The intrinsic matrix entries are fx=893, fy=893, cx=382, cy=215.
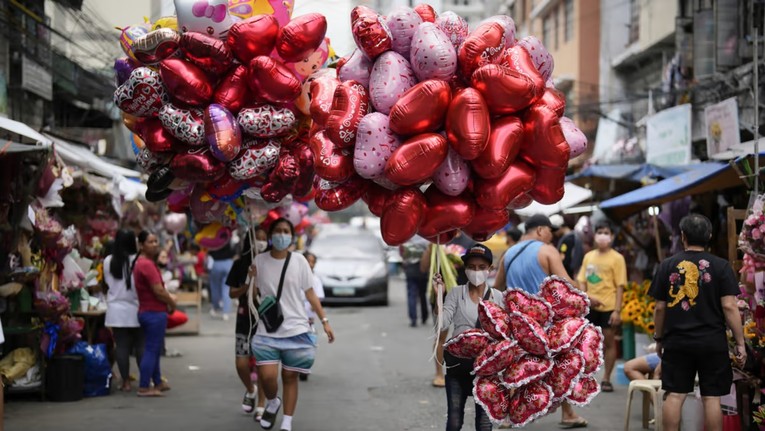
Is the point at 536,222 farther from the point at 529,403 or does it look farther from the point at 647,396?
the point at 529,403

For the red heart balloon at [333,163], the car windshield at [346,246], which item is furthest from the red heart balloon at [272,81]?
the car windshield at [346,246]

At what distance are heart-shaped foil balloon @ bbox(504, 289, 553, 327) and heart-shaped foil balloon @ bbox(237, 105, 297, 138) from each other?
83.1 inches

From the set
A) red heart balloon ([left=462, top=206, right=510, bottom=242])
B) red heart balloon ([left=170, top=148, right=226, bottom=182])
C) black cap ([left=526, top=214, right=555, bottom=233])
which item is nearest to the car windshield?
black cap ([left=526, top=214, right=555, bottom=233])

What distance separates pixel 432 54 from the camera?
202 inches

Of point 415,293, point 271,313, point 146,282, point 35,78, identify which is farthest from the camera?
point 415,293

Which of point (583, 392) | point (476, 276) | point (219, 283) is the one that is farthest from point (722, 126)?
point (219, 283)

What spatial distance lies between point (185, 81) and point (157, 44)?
1.32 feet

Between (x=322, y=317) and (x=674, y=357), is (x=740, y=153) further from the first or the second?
(x=322, y=317)

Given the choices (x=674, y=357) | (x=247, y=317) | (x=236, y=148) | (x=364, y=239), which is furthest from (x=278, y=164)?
(x=364, y=239)

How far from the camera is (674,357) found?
21.6 feet

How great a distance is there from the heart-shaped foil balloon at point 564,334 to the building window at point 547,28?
2984cm

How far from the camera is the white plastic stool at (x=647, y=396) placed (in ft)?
24.5

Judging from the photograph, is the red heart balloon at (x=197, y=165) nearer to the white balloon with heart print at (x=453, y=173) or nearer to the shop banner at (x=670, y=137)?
the white balloon with heart print at (x=453, y=173)

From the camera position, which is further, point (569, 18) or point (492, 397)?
point (569, 18)
